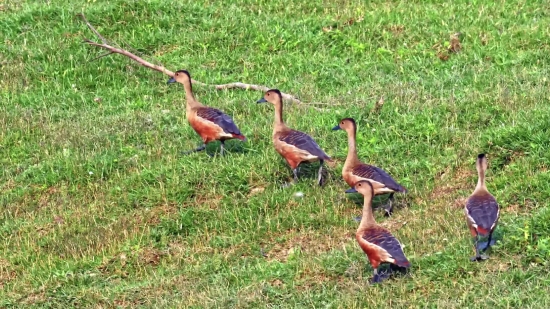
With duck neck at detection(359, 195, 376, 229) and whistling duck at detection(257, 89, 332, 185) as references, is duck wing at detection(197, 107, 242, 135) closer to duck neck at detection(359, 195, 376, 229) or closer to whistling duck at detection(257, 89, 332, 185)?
whistling duck at detection(257, 89, 332, 185)

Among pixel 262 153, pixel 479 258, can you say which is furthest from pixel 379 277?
pixel 262 153

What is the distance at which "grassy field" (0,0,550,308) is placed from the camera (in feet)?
28.7

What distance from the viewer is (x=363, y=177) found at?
10047mm

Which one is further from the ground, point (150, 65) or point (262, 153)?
point (150, 65)

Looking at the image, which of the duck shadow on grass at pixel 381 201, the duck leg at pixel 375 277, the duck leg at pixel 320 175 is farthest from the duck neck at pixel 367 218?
the duck leg at pixel 320 175

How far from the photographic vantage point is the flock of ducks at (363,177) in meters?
8.33

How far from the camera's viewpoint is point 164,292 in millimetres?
8953

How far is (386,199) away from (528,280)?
2.69 meters

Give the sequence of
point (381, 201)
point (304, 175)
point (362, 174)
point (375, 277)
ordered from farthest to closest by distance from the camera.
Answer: point (304, 175), point (381, 201), point (362, 174), point (375, 277)

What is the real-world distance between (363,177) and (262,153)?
1.78m

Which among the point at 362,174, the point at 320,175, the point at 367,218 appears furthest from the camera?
the point at 320,175

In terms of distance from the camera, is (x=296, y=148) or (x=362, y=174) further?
(x=296, y=148)

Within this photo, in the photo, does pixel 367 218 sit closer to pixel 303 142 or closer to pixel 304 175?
pixel 303 142

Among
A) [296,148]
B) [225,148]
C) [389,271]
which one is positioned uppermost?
[296,148]
